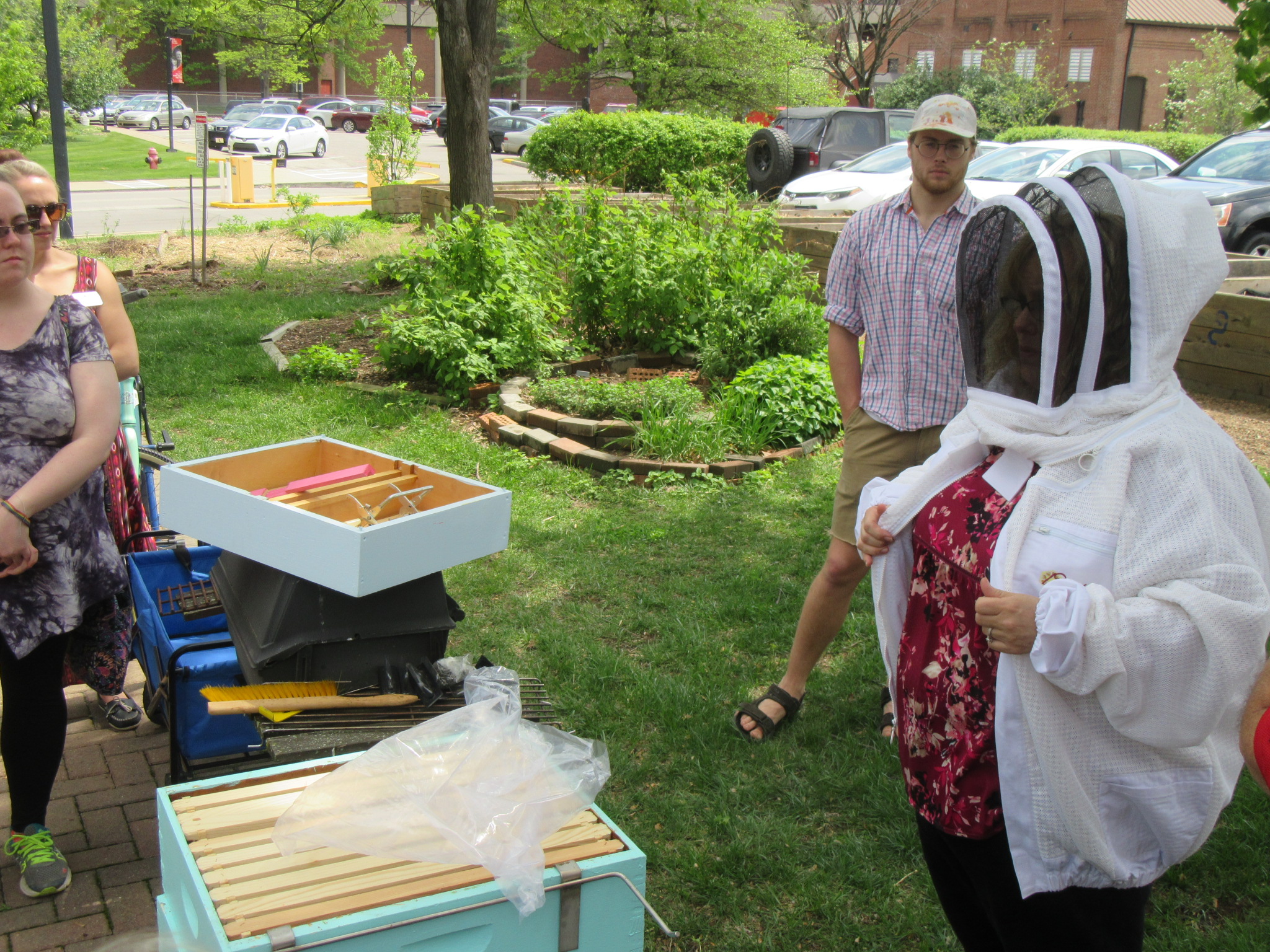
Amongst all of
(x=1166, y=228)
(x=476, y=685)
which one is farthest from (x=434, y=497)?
(x=1166, y=228)

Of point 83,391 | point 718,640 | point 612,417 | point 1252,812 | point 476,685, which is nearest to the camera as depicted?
point 476,685

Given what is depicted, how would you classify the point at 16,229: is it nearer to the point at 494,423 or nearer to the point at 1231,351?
the point at 494,423

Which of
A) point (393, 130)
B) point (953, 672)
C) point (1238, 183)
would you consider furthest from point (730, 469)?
point (393, 130)

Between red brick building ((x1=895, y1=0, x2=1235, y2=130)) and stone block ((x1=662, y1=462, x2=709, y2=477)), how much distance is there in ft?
125

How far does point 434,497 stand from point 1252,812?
2561 mm

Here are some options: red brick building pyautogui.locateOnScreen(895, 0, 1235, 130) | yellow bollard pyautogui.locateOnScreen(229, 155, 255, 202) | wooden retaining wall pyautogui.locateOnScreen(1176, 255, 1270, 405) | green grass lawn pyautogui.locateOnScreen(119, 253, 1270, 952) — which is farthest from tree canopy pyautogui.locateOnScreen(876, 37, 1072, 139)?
green grass lawn pyautogui.locateOnScreen(119, 253, 1270, 952)

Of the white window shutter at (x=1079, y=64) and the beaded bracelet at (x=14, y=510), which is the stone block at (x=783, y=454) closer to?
the beaded bracelet at (x=14, y=510)

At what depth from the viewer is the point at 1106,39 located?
39906 mm

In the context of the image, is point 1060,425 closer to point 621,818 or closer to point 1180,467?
point 1180,467

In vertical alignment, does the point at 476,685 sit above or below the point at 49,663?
above

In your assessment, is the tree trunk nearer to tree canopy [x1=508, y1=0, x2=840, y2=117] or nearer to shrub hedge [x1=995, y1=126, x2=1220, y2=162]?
tree canopy [x1=508, y1=0, x2=840, y2=117]

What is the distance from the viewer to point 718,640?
421 cm

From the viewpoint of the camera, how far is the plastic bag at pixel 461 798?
5.88 feet

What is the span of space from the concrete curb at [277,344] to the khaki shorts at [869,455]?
19.1ft
